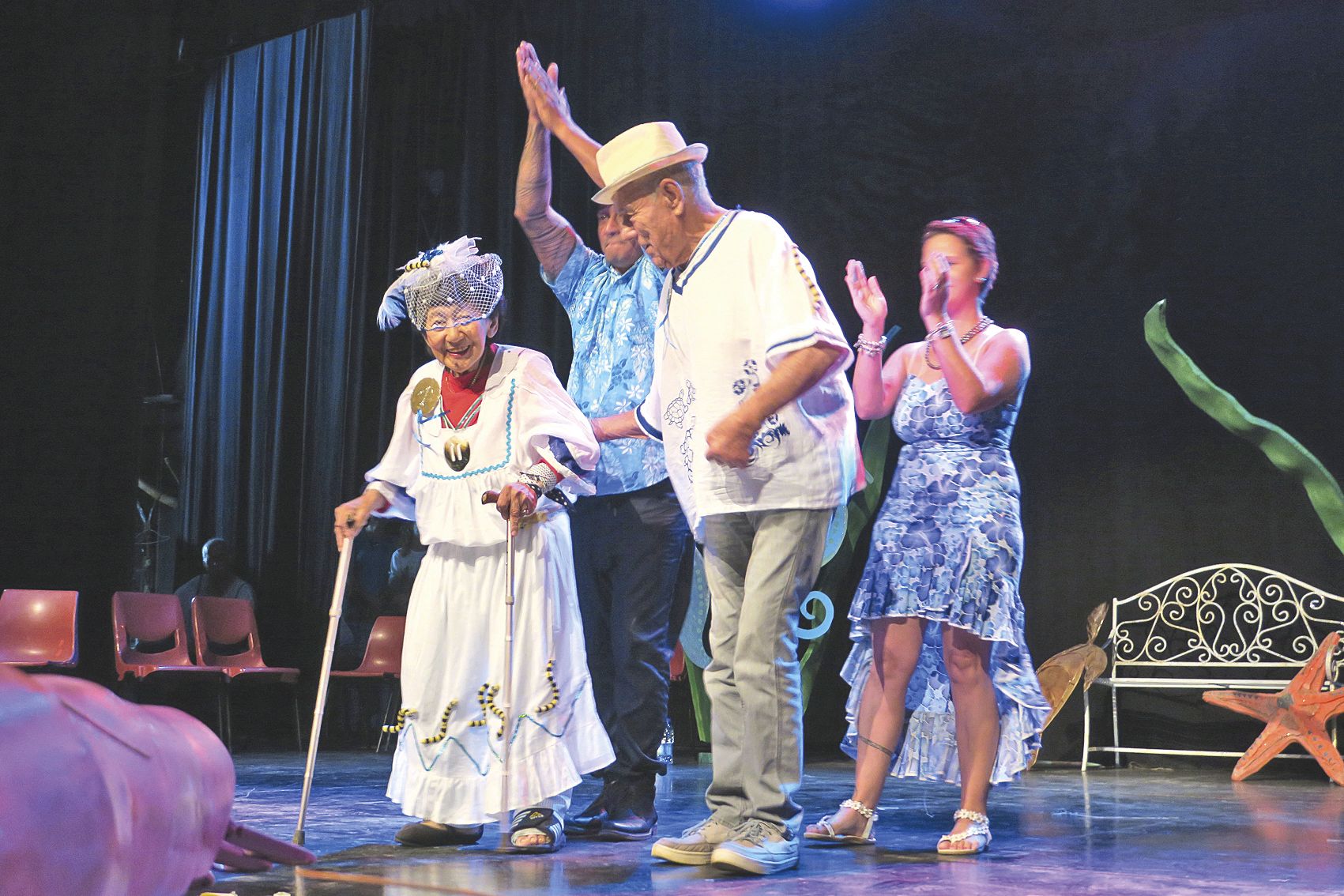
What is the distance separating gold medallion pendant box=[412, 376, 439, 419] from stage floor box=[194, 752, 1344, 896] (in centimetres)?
97

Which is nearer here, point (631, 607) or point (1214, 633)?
point (631, 607)

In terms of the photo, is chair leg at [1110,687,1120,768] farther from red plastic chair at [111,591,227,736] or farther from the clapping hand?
red plastic chair at [111,591,227,736]

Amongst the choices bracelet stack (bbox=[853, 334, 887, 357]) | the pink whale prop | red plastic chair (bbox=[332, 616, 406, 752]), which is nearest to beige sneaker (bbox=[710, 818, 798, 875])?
bracelet stack (bbox=[853, 334, 887, 357])

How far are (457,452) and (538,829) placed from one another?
0.84 meters

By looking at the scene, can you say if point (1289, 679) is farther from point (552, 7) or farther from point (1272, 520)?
point (552, 7)

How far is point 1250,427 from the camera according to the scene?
216 inches

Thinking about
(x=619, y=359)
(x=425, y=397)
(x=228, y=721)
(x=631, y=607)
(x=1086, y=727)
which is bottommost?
(x=228, y=721)

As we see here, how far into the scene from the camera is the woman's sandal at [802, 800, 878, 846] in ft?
9.22

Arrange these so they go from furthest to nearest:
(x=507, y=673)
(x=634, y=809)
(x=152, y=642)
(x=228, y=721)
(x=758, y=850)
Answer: (x=152, y=642) < (x=228, y=721) < (x=634, y=809) < (x=507, y=673) < (x=758, y=850)

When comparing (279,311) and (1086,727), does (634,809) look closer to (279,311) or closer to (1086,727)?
(1086,727)

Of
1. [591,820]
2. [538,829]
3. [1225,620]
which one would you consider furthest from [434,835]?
[1225,620]

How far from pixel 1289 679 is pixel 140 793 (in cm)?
573

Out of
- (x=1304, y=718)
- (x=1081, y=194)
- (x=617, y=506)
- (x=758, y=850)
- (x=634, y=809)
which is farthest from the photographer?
(x=1081, y=194)

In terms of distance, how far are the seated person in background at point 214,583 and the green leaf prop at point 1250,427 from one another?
4865 millimetres
